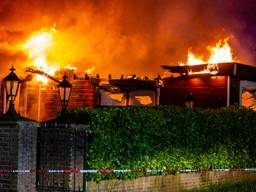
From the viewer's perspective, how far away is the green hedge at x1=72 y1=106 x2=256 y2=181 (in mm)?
10898

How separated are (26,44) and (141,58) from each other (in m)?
6.66

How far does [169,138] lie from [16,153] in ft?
13.7

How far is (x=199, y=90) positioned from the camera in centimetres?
2180

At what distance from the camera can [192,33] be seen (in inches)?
1243

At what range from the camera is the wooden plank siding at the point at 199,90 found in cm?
2103

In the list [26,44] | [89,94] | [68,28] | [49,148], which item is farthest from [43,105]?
[49,148]

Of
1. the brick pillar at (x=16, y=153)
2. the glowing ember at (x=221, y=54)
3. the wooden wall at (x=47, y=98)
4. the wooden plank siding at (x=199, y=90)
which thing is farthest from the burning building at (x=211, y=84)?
the brick pillar at (x=16, y=153)

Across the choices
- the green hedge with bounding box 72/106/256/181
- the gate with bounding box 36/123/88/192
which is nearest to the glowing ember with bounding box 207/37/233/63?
the green hedge with bounding box 72/106/256/181

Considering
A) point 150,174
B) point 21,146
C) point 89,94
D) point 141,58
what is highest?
point 141,58

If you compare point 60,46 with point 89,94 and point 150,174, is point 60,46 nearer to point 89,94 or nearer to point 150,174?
point 89,94

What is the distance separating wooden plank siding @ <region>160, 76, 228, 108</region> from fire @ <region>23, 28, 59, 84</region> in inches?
220

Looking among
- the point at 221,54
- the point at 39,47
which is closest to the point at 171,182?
the point at 221,54

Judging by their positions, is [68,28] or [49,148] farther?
[68,28]

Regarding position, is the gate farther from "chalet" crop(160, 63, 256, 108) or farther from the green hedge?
"chalet" crop(160, 63, 256, 108)
